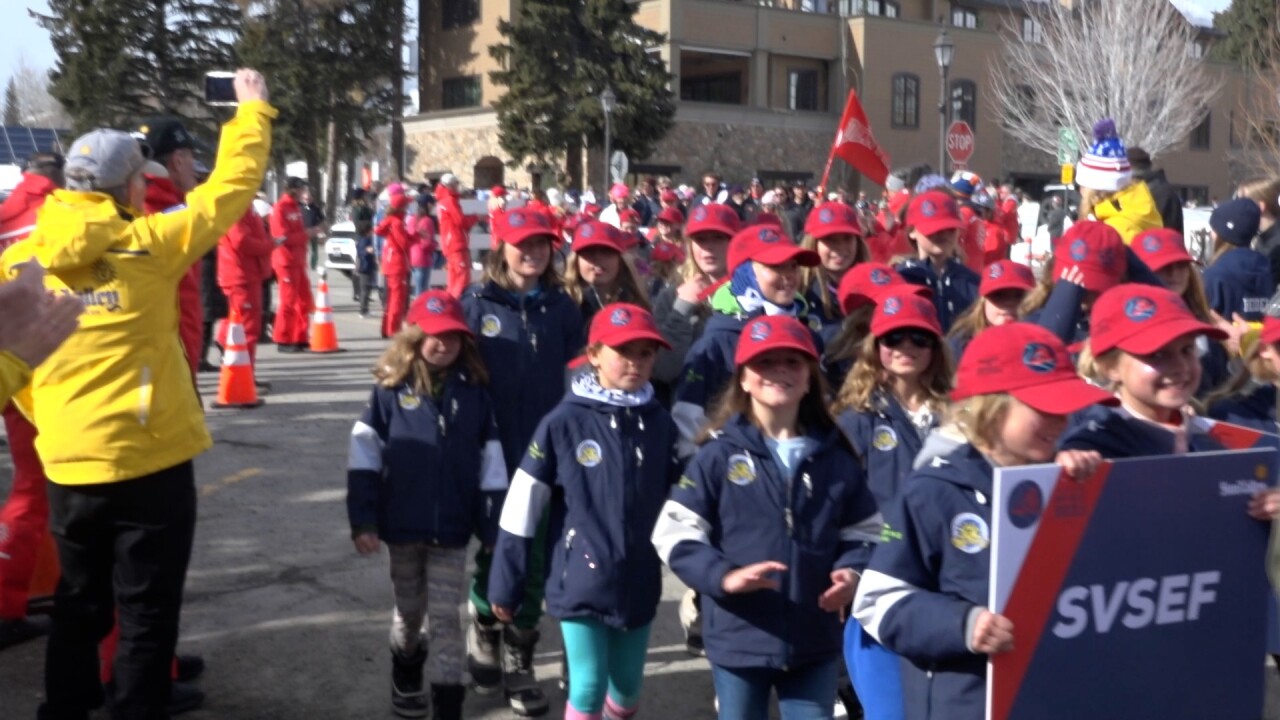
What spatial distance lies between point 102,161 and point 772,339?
2.21 meters

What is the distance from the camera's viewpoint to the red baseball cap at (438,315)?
5.50 m

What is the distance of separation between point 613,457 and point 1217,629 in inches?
81.5

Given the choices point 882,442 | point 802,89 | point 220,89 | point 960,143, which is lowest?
point 882,442

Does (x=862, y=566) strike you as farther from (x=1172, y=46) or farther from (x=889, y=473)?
(x=1172, y=46)

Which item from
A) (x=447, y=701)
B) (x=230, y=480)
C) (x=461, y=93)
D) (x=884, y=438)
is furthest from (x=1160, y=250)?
(x=461, y=93)

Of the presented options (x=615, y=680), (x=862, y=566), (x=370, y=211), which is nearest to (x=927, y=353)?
(x=862, y=566)

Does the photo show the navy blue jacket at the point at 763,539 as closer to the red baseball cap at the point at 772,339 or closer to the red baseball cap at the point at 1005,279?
the red baseball cap at the point at 772,339

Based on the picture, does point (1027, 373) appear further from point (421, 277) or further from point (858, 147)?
point (421, 277)

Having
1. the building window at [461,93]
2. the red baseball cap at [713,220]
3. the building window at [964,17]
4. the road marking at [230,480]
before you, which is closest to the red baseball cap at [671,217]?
the road marking at [230,480]

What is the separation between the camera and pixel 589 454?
4859 mm

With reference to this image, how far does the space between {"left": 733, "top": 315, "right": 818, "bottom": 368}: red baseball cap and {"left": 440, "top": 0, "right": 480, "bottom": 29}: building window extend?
177ft

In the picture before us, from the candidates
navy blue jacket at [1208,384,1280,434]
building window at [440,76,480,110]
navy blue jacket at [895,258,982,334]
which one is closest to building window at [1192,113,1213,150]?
building window at [440,76,480,110]

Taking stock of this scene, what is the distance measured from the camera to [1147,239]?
6.27 meters

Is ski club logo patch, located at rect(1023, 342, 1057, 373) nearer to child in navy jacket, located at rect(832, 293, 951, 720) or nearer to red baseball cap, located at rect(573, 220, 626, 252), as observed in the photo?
child in navy jacket, located at rect(832, 293, 951, 720)
